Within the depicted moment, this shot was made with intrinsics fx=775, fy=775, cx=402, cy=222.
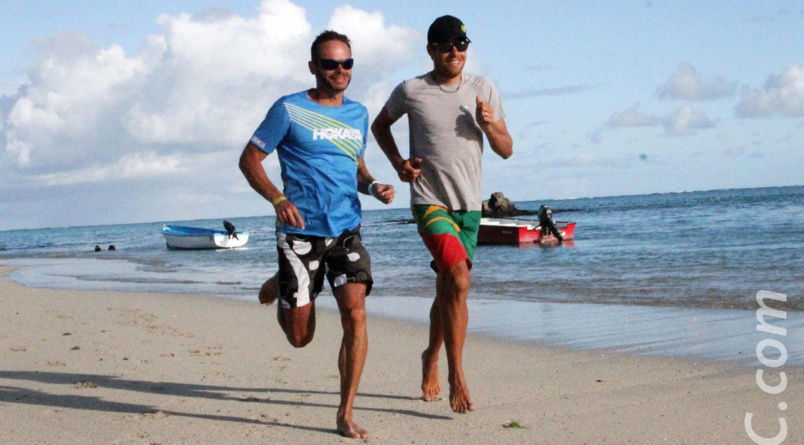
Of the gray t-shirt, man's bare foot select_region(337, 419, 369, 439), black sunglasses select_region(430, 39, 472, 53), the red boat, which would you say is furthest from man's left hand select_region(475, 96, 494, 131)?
the red boat

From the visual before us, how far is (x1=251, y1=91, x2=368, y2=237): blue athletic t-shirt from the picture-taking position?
157 inches

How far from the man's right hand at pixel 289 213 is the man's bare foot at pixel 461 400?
1255 mm

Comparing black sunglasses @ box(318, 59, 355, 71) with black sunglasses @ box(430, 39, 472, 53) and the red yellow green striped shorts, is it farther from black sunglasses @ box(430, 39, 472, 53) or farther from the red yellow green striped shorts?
the red yellow green striped shorts

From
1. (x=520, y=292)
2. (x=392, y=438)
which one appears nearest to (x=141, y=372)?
(x=392, y=438)

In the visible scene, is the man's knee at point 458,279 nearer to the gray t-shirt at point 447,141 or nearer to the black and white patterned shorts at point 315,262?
the gray t-shirt at point 447,141

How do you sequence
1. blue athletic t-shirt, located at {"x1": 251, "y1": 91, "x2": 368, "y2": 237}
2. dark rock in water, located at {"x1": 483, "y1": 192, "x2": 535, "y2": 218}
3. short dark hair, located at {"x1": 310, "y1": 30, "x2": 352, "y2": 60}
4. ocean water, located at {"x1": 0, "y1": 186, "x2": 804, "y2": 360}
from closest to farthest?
blue athletic t-shirt, located at {"x1": 251, "y1": 91, "x2": 368, "y2": 237} < short dark hair, located at {"x1": 310, "y1": 30, "x2": 352, "y2": 60} < ocean water, located at {"x1": 0, "y1": 186, "x2": 804, "y2": 360} < dark rock in water, located at {"x1": 483, "y1": 192, "x2": 535, "y2": 218}

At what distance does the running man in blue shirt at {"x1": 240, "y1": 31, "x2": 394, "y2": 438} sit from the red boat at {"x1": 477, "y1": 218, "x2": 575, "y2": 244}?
24452mm

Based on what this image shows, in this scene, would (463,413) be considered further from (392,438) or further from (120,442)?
(120,442)

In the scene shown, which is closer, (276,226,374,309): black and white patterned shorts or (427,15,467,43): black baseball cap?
(276,226,374,309): black and white patterned shorts

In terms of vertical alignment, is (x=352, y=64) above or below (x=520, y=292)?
above

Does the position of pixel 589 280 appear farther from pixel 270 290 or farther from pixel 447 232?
pixel 270 290

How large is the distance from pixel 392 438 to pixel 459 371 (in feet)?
1.82

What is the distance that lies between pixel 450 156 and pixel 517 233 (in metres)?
24.4

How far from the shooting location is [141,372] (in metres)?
5.79
